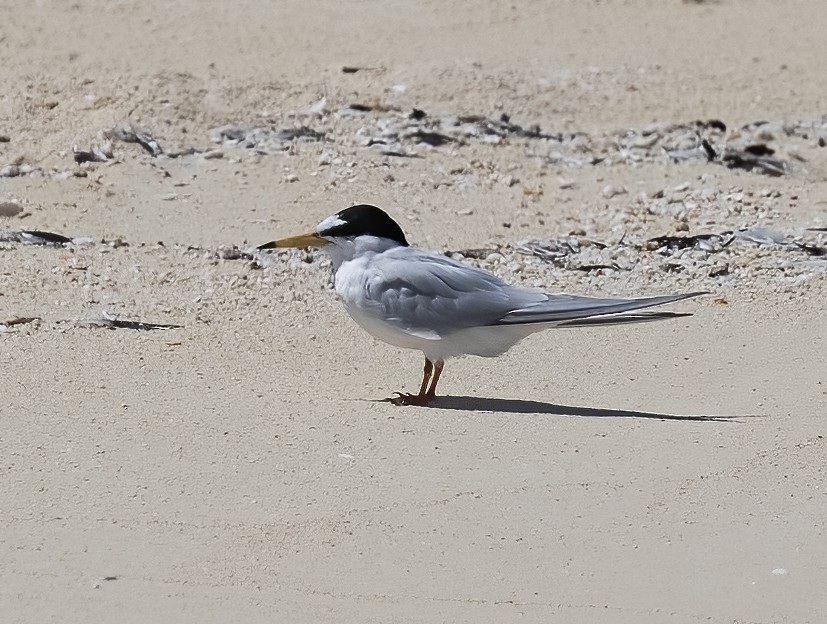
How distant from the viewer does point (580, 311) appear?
5.15 metres

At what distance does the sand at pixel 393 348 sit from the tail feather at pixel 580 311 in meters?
0.30

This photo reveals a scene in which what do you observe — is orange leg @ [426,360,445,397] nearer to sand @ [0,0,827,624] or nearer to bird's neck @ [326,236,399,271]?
sand @ [0,0,827,624]

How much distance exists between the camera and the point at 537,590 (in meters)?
3.74

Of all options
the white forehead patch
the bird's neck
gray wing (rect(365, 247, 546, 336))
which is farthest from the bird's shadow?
the white forehead patch

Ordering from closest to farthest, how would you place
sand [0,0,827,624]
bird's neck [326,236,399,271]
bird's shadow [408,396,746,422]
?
1. sand [0,0,827,624]
2. bird's shadow [408,396,746,422]
3. bird's neck [326,236,399,271]

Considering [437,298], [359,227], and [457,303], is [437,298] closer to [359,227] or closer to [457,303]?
[457,303]

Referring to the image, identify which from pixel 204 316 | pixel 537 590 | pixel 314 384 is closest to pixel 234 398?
pixel 314 384

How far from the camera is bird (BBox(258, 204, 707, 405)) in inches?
205

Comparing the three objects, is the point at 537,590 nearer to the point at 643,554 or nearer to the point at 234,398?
the point at 643,554

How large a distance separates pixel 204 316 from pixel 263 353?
0.50 m

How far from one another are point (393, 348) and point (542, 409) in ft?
3.55

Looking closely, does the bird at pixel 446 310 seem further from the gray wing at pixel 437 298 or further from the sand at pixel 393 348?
the sand at pixel 393 348

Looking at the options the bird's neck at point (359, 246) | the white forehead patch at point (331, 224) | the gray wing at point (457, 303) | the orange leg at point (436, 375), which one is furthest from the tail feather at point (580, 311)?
the white forehead patch at point (331, 224)

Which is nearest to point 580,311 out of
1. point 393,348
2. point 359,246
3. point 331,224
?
point 359,246
